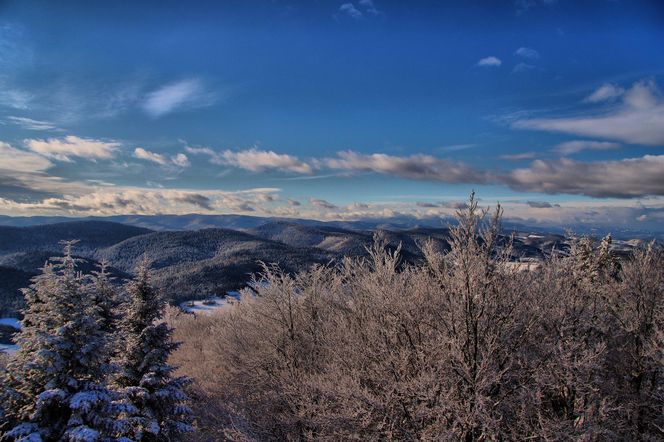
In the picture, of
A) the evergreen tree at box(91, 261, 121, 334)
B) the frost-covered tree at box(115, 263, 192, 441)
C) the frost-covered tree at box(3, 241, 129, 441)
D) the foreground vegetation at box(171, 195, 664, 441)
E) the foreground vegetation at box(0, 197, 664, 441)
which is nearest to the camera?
the foreground vegetation at box(171, 195, 664, 441)

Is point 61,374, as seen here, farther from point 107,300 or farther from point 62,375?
point 107,300

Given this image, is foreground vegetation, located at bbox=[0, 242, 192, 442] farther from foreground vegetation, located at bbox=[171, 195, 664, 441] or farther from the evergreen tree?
the evergreen tree

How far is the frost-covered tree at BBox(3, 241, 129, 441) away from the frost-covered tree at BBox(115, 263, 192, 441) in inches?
93.4

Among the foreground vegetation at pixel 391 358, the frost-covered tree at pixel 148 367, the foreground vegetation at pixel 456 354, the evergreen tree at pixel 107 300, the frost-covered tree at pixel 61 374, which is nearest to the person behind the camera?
the foreground vegetation at pixel 456 354

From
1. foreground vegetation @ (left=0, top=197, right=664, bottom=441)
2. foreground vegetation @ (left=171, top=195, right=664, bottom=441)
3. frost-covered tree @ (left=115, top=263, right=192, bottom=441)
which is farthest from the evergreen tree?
foreground vegetation @ (left=171, top=195, right=664, bottom=441)

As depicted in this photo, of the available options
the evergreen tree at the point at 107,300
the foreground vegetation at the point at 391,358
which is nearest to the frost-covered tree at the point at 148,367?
the foreground vegetation at the point at 391,358

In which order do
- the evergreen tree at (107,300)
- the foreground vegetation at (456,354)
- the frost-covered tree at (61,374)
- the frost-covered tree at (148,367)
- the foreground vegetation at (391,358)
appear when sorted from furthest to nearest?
the evergreen tree at (107,300), the frost-covered tree at (148,367), the frost-covered tree at (61,374), the foreground vegetation at (391,358), the foreground vegetation at (456,354)

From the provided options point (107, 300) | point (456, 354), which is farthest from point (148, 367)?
point (456, 354)

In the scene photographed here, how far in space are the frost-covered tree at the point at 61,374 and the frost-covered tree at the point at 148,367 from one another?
237 centimetres

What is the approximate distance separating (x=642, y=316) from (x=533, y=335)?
9210mm

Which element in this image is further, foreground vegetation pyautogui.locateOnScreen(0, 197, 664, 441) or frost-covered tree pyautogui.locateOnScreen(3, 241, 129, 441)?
frost-covered tree pyautogui.locateOnScreen(3, 241, 129, 441)

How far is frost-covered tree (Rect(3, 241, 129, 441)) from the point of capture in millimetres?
11508

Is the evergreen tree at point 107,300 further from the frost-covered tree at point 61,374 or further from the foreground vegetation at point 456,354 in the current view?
the foreground vegetation at point 456,354

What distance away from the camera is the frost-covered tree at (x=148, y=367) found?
15.1 metres
